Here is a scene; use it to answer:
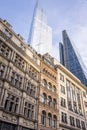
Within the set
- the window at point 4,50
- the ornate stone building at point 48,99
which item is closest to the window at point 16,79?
the window at point 4,50

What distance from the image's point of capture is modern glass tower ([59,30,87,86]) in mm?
149500

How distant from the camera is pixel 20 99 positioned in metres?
24.9

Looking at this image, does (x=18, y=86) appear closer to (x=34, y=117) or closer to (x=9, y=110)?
(x=9, y=110)

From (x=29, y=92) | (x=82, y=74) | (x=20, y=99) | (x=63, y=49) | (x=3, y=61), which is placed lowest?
(x=20, y=99)

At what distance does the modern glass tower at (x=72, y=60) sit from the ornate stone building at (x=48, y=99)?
11197 cm

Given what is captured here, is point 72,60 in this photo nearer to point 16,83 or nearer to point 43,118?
point 43,118

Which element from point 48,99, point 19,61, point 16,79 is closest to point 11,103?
point 16,79

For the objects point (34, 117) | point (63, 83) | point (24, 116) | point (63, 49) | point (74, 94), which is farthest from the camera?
point (63, 49)

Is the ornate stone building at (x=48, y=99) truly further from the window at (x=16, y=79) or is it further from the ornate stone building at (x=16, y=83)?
the window at (x=16, y=79)

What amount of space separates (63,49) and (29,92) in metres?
157

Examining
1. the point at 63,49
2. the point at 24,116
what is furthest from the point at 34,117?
the point at 63,49

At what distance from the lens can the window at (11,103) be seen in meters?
22.2

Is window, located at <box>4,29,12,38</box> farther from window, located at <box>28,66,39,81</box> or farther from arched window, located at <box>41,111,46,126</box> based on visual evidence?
arched window, located at <box>41,111,46,126</box>

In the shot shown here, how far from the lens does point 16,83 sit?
83.3 feet
